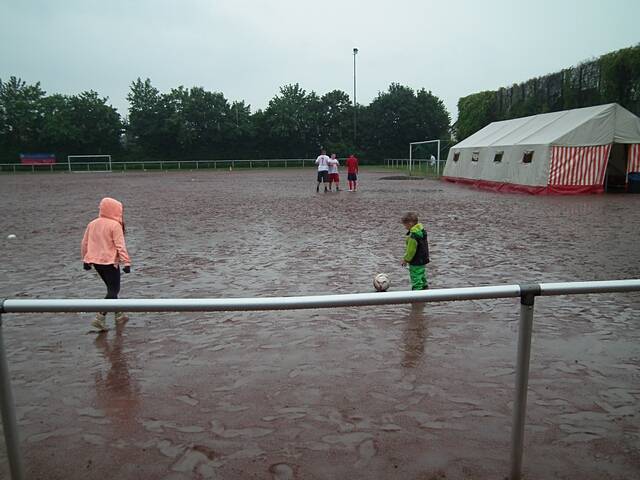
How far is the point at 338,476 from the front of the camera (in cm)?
281

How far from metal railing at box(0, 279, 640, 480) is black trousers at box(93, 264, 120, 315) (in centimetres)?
330

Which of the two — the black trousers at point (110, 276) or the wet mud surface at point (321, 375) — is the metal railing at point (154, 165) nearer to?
the wet mud surface at point (321, 375)

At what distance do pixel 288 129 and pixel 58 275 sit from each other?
183ft

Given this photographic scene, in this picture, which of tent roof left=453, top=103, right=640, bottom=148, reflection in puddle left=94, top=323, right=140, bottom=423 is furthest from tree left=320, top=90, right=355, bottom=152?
reflection in puddle left=94, top=323, right=140, bottom=423

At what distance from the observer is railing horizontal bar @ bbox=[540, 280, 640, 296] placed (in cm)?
235

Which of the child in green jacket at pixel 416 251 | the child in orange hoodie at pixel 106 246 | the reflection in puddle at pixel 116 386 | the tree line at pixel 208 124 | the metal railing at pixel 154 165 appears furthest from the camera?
the tree line at pixel 208 124

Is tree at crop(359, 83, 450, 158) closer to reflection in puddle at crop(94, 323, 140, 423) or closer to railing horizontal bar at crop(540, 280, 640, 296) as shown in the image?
reflection in puddle at crop(94, 323, 140, 423)

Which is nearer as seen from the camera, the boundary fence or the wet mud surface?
the wet mud surface

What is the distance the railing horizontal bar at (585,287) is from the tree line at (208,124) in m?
59.5

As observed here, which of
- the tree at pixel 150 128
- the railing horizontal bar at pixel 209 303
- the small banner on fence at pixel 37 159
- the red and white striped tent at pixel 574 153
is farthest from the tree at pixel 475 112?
the small banner on fence at pixel 37 159

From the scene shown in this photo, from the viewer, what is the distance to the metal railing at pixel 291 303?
2230 millimetres

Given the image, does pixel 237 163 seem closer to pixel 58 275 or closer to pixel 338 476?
pixel 58 275

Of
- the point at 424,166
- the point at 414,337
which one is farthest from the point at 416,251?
the point at 424,166

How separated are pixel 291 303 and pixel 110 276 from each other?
13.1 ft
